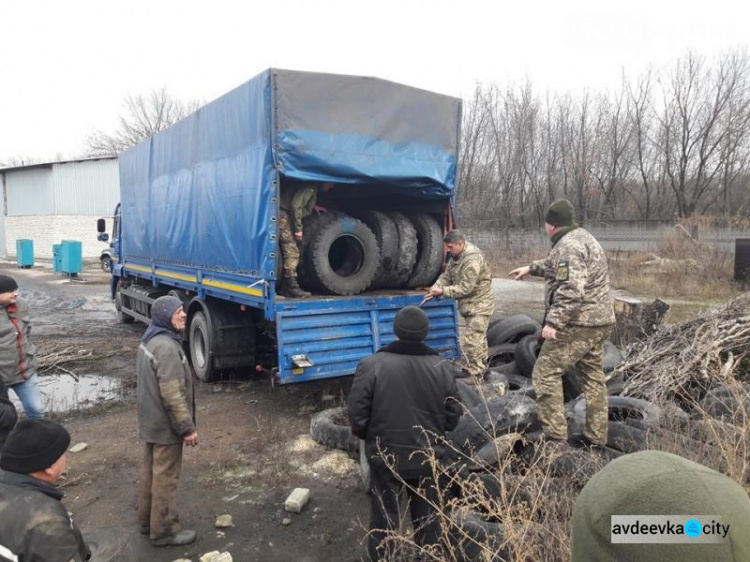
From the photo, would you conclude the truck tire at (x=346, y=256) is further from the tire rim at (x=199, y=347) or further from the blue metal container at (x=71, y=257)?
the blue metal container at (x=71, y=257)

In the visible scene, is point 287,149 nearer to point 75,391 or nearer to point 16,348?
point 16,348

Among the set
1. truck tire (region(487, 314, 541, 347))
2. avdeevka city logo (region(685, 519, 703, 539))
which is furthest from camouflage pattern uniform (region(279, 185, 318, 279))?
avdeevka city logo (region(685, 519, 703, 539))

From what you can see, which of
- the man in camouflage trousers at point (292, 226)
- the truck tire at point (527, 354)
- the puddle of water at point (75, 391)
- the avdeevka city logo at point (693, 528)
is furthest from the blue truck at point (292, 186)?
the avdeevka city logo at point (693, 528)

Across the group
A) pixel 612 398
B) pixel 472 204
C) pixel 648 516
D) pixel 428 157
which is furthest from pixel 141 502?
pixel 472 204

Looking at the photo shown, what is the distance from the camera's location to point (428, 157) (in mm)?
5988

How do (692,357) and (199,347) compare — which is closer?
(692,357)

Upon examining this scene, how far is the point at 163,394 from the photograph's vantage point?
3.33 metres

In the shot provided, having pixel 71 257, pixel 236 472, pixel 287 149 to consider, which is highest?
pixel 287 149

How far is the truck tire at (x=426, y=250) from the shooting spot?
653cm

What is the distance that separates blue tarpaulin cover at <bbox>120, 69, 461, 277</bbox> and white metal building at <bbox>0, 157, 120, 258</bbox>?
24.1 m

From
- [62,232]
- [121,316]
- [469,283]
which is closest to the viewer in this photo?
[469,283]

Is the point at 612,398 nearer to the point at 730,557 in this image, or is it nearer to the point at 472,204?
the point at 730,557

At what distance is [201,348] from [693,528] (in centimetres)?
674

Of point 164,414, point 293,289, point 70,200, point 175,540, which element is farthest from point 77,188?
point 175,540
